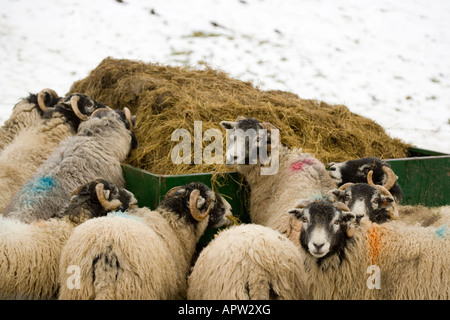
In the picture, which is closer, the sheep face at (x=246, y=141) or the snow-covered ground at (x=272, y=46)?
the sheep face at (x=246, y=141)

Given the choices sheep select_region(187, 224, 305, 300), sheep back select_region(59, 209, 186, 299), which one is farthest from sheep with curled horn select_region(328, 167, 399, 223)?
sheep back select_region(59, 209, 186, 299)

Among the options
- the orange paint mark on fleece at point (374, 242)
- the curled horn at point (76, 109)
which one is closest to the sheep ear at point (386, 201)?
the orange paint mark on fleece at point (374, 242)

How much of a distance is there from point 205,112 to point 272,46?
8.84 metres

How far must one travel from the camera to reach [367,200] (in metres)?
4.99

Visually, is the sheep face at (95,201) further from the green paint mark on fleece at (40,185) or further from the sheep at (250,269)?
the sheep at (250,269)

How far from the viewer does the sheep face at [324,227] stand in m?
4.18

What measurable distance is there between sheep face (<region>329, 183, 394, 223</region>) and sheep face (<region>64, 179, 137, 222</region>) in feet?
6.13

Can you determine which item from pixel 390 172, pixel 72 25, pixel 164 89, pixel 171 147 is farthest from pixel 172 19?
pixel 390 172

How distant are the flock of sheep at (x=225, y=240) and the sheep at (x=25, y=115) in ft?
4.08

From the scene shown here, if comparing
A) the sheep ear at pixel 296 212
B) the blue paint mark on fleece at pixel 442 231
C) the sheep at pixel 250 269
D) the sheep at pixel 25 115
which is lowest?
the sheep at pixel 250 269

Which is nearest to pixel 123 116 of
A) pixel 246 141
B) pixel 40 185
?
pixel 40 185

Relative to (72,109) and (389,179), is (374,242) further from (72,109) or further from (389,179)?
(72,109)

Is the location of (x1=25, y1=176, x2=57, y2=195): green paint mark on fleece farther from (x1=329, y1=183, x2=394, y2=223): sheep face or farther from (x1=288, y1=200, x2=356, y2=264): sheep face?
(x1=329, y1=183, x2=394, y2=223): sheep face

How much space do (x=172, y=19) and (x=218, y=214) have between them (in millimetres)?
11376
